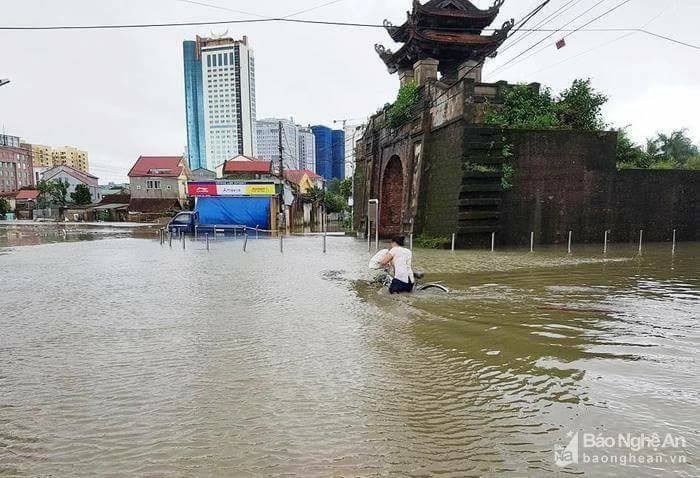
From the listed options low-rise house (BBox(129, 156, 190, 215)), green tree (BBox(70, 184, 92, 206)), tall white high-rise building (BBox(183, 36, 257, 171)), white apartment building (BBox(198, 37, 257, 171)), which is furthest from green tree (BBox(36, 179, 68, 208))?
white apartment building (BBox(198, 37, 257, 171))

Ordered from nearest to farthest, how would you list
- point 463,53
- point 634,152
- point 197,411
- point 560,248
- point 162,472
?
1. point 162,472
2. point 197,411
3. point 560,248
4. point 634,152
5. point 463,53

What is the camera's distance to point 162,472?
2980 millimetres

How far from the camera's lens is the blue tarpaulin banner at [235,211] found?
34812 millimetres

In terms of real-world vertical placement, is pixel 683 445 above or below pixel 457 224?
below

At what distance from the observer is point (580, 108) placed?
762 inches

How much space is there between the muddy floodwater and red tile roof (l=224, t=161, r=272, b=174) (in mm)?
42648

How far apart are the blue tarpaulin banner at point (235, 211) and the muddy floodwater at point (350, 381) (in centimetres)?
2548

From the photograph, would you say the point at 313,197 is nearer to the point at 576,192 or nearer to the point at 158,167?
the point at 158,167

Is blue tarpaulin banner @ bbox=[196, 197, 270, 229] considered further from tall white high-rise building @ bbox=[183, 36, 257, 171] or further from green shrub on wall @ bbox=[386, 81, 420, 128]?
tall white high-rise building @ bbox=[183, 36, 257, 171]

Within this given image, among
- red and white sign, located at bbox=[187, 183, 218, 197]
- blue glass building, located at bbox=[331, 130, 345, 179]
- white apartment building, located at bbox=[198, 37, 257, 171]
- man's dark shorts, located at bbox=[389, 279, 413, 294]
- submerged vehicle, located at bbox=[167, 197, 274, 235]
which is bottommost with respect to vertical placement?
man's dark shorts, located at bbox=[389, 279, 413, 294]

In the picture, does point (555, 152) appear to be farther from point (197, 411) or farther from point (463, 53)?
point (197, 411)

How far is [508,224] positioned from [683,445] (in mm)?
16134

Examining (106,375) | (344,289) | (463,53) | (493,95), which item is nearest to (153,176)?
(463,53)

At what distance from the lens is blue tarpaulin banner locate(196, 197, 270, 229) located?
34812 mm
